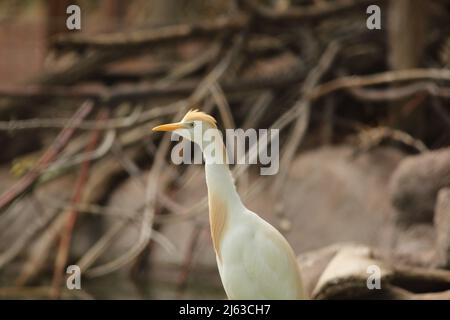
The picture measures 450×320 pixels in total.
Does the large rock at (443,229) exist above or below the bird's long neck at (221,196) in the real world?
above

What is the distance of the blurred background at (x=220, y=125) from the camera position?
2217 millimetres

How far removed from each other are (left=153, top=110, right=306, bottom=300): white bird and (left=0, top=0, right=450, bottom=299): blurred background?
0.75 m

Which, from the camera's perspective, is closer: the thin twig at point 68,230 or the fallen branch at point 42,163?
the fallen branch at point 42,163

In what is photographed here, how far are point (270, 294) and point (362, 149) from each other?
4.38 feet

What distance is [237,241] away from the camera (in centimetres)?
111

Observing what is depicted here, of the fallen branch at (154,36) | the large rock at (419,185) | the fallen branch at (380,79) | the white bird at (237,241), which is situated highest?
the fallen branch at (154,36)

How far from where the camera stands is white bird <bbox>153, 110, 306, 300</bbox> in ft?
3.64

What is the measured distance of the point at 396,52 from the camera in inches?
95.2

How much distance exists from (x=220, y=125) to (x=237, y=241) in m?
1.07

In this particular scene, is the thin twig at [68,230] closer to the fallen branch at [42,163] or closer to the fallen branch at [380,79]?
the fallen branch at [42,163]

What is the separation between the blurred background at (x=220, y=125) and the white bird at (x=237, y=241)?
0.75m
